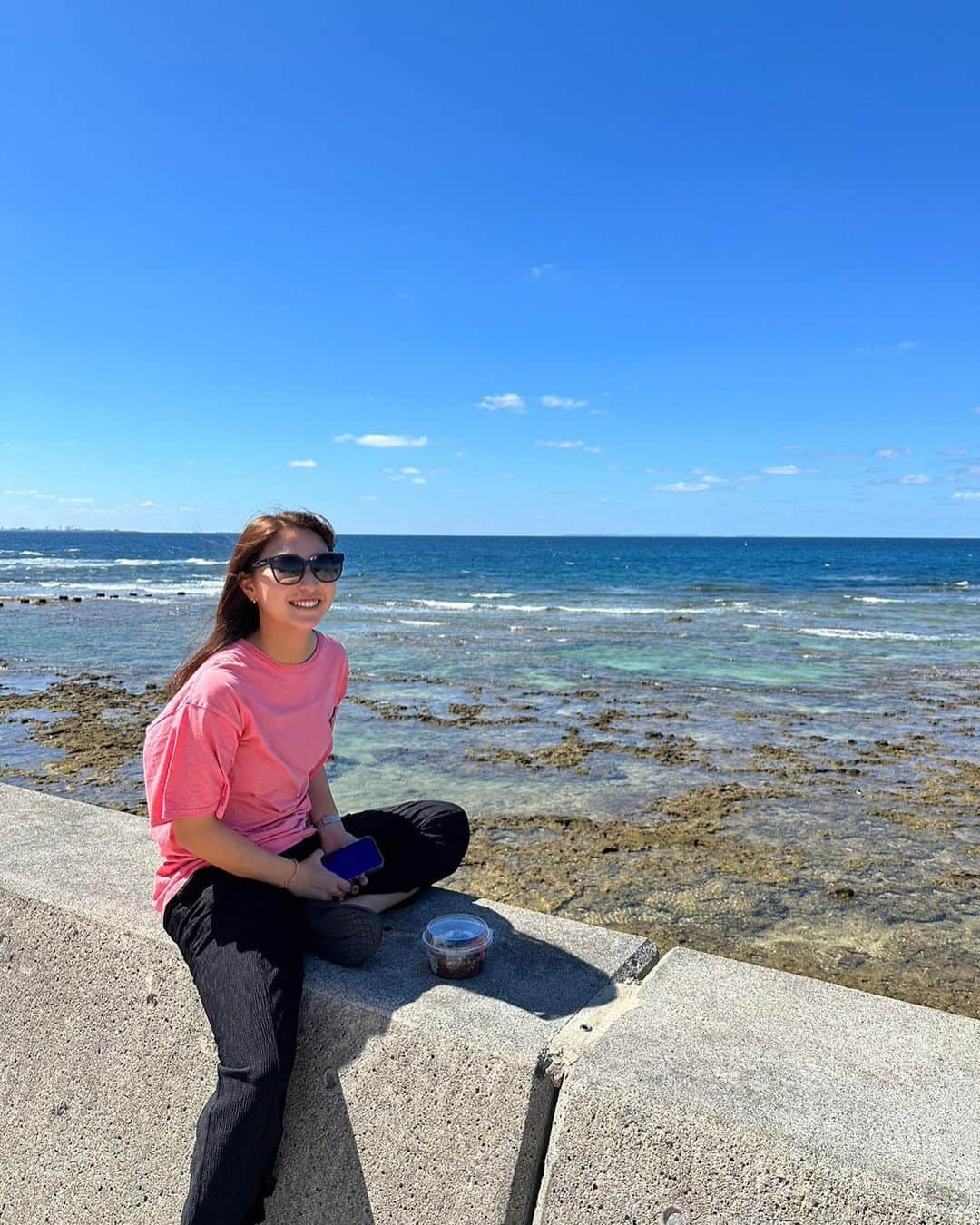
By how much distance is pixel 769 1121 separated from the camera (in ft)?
5.63

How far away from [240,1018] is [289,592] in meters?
1.17

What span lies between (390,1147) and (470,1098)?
25 centimetres

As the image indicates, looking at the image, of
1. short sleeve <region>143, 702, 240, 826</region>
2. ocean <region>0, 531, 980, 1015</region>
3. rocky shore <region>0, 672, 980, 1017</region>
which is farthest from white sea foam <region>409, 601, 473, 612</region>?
short sleeve <region>143, 702, 240, 826</region>

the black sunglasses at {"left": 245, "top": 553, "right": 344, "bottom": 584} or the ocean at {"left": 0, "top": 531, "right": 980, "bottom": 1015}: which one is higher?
the black sunglasses at {"left": 245, "top": 553, "right": 344, "bottom": 584}

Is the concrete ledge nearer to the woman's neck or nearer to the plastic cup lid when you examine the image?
the plastic cup lid

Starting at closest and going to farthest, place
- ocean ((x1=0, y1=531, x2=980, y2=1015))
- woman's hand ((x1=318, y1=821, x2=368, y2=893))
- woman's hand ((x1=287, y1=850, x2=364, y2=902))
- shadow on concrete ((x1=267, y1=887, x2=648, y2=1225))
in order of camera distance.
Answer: shadow on concrete ((x1=267, y1=887, x2=648, y2=1225)) < woman's hand ((x1=287, y1=850, x2=364, y2=902)) < woman's hand ((x1=318, y1=821, x2=368, y2=893)) < ocean ((x1=0, y1=531, x2=980, y2=1015))

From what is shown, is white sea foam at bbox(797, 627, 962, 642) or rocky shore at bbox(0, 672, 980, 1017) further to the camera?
white sea foam at bbox(797, 627, 962, 642)

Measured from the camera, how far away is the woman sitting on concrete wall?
2053 millimetres

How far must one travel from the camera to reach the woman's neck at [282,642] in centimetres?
281

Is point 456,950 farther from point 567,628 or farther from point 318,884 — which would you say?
point 567,628

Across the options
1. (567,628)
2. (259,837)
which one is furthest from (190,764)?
(567,628)

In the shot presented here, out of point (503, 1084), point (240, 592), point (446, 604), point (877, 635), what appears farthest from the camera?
point (446, 604)

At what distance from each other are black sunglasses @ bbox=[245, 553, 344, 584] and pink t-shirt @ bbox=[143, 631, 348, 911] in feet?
0.81

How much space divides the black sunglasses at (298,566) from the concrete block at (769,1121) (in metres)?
1.47
